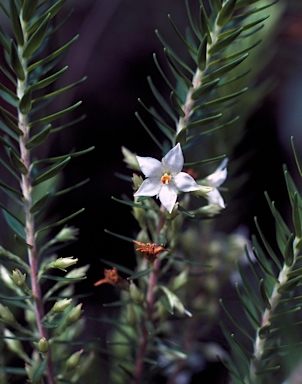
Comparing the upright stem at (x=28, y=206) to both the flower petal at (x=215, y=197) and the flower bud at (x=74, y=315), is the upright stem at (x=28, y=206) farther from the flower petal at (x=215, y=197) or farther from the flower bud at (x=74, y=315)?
the flower petal at (x=215, y=197)

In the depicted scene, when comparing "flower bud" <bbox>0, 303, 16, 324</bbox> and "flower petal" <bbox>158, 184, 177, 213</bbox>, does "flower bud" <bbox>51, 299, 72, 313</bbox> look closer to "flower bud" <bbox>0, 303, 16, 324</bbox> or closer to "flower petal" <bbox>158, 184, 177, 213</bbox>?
"flower bud" <bbox>0, 303, 16, 324</bbox>

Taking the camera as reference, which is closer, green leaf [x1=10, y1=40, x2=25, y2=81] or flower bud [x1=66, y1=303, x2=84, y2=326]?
green leaf [x1=10, y1=40, x2=25, y2=81]

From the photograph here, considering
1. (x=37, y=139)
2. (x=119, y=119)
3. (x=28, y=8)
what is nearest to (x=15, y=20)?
(x=28, y=8)

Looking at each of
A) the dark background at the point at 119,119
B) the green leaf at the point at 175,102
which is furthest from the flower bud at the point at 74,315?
the dark background at the point at 119,119

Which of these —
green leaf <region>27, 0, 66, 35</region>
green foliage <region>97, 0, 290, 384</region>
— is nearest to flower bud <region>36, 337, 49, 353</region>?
green foliage <region>97, 0, 290, 384</region>

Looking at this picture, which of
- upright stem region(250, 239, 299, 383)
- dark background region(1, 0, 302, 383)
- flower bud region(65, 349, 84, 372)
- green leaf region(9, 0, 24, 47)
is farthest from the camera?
dark background region(1, 0, 302, 383)

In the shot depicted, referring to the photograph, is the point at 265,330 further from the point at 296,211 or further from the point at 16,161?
the point at 16,161
